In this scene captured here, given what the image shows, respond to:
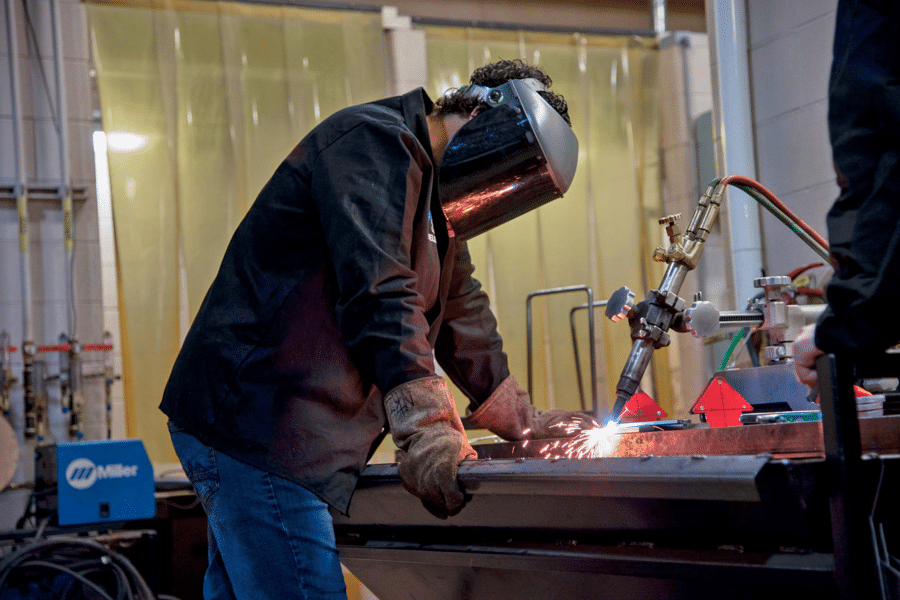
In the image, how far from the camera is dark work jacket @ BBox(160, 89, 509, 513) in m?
0.93

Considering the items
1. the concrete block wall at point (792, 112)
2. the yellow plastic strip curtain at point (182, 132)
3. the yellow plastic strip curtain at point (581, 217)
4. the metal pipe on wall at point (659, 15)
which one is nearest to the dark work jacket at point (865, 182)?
the concrete block wall at point (792, 112)

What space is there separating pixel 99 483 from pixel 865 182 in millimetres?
2357

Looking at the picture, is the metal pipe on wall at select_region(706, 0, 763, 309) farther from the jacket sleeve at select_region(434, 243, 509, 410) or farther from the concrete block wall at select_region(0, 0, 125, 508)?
the concrete block wall at select_region(0, 0, 125, 508)

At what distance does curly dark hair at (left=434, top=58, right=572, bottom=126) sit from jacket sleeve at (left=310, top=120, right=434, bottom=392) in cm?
15

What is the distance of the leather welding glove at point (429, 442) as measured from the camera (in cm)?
79

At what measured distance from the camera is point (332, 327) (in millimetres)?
1028

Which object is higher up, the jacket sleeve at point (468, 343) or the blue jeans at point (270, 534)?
the jacket sleeve at point (468, 343)

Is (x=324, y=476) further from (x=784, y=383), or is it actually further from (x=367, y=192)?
(x=784, y=383)

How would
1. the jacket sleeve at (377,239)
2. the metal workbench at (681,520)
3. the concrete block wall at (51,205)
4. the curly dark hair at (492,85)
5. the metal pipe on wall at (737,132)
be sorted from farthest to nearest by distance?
the concrete block wall at (51,205), the metal pipe on wall at (737,132), the curly dark hair at (492,85), the jacket sleeve at (377,239), the metal workbench at (681,520)

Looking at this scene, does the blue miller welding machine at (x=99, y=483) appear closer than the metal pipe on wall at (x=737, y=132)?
Yes

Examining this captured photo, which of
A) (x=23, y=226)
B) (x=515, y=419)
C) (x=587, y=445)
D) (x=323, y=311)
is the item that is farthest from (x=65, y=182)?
(x=587, y=445)

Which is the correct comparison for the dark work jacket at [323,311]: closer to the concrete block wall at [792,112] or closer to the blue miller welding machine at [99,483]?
the blue miller welding machine at [99,483]

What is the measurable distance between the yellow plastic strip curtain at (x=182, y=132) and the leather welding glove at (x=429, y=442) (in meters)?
2.85

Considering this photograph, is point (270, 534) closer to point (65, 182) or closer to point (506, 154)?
point (506, 154)
